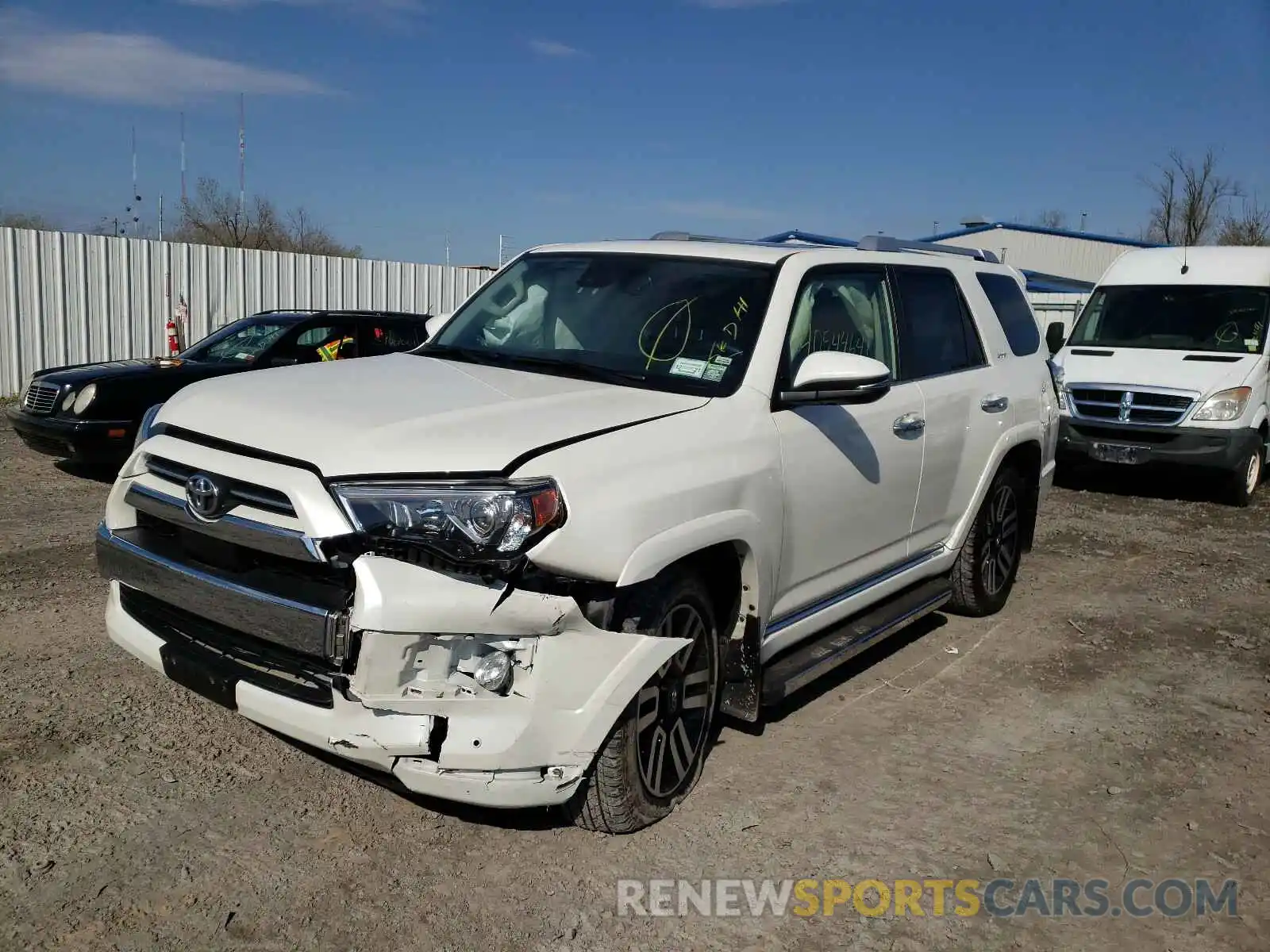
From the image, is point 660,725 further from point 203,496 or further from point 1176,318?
point 1176,318

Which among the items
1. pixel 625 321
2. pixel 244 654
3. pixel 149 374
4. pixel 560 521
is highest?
pixel 625 321

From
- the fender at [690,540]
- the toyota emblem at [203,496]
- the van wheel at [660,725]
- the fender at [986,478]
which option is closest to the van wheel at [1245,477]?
the fender at [986,478]

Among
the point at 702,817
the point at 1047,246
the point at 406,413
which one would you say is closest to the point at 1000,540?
the point at 702,817

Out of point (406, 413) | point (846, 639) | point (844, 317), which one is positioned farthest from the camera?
point (844, 317)

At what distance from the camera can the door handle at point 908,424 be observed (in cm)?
474

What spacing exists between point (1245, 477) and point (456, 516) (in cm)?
982

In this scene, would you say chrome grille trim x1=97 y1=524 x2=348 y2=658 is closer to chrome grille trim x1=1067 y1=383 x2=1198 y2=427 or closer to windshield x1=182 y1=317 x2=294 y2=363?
windshield x1=182 y1=317 x2=294 y2=363

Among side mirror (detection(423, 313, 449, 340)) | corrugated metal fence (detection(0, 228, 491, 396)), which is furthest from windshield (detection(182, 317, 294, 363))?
corrugated metal fence (detection(0, 228, 491, 396))

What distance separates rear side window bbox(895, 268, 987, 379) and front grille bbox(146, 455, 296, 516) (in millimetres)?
2939

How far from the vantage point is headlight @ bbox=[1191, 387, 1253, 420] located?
400 inches

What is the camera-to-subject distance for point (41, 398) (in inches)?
351

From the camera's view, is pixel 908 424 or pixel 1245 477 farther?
pixel 1245 477

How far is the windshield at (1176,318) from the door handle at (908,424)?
7.35 meters

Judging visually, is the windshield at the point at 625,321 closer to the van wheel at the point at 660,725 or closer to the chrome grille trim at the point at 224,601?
the van wheel at the point at 660,725
